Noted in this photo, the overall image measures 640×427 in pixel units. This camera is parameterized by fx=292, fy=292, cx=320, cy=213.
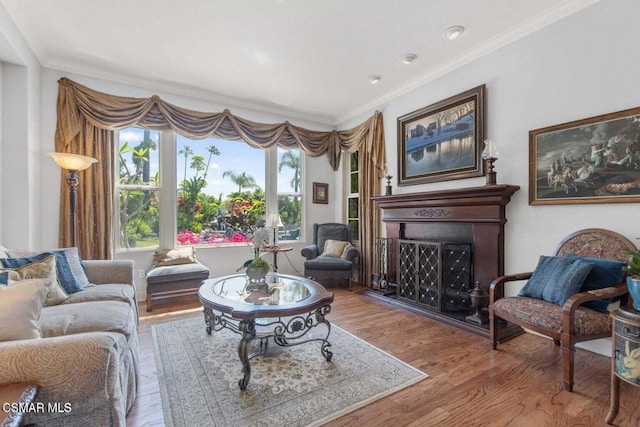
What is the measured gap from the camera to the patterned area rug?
163cm

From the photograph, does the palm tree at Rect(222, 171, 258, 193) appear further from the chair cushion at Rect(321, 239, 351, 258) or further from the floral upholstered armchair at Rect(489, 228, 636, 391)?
the floral upholstered armchair at Rect(489, 228, 636, 391)

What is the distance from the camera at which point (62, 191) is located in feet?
11.1

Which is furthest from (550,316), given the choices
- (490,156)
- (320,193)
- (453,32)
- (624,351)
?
(320,193)

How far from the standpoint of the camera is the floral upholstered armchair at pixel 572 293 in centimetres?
188

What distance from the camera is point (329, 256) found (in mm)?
4625

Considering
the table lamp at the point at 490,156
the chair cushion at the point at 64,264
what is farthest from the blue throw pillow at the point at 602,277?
the chair cushion at the point at 64,264

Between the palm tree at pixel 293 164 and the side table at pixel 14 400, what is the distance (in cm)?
424

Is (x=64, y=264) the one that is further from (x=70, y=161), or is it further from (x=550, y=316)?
(x=550, y=316)

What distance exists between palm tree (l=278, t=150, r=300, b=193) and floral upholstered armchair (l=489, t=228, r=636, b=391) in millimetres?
→ 3526

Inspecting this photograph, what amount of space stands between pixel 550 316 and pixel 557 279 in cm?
35

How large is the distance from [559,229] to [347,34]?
103 inches

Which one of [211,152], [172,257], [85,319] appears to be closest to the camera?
[85,319]

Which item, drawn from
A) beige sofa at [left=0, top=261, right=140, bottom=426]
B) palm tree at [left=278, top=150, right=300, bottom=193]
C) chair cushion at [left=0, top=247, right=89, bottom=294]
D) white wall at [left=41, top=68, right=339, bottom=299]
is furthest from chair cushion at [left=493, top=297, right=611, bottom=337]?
palm tree at [left=278, top=150, right=300, bottom=193]

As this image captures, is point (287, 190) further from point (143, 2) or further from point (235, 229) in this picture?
point (143, 2)
